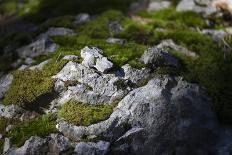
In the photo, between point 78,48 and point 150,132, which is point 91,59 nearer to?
point 78,48

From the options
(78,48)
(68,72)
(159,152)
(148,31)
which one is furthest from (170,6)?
(159,152)

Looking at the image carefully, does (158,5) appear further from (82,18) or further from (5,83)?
(5,83)

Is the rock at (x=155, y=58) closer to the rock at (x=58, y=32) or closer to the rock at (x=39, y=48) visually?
the rock at (x=39, y=48)

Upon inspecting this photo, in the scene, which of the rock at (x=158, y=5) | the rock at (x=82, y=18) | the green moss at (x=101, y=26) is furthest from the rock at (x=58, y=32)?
the rock at (x=158, y=5)

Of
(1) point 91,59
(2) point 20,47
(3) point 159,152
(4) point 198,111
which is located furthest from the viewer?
(2) point 20,47

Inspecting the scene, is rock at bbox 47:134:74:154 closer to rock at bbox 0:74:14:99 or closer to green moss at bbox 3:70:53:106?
green moss at bbox 3:70:53:106

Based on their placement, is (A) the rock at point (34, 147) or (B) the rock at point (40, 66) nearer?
(A) the rock at point (34, 147)
